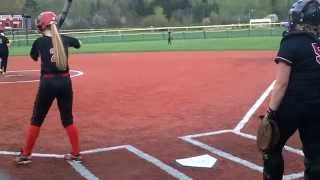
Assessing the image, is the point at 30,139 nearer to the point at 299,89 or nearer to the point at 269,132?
the point at 269,132

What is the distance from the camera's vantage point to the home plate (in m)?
6.64

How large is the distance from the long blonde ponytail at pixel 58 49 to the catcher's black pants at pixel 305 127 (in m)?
2.90

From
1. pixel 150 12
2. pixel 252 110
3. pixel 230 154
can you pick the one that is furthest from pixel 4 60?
pixel 150 12

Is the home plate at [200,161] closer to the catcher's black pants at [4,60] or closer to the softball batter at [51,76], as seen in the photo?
the softball batter at [51,76]

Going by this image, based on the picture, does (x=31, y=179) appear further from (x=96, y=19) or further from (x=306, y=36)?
(x=96, y=19)

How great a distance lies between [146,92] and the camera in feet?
44.2

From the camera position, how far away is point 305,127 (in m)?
4.80

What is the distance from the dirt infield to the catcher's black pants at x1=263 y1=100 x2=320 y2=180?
1318mm

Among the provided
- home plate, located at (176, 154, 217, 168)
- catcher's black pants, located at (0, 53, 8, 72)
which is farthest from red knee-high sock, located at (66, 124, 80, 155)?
catcher's black pants, located at (0, 53, 8, 72)

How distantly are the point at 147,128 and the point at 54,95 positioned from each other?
2.53 meters

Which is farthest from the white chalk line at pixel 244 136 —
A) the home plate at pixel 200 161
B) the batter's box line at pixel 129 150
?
the batter's box line at pixel 129 150

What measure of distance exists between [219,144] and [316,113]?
10.1 ft

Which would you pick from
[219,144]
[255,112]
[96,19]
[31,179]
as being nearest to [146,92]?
[255,112]

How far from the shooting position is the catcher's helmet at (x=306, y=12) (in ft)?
14.9
